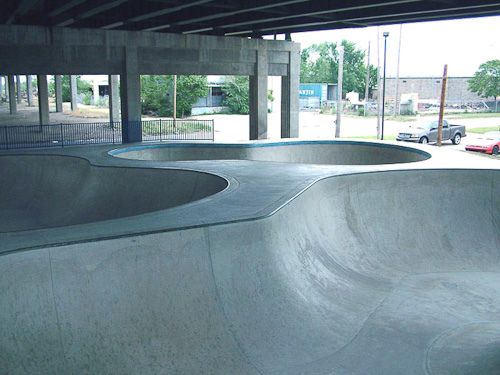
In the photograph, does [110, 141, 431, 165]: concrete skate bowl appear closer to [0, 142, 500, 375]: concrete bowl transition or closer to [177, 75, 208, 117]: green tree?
[0, 142, 500, 375]: concrete bowl transition

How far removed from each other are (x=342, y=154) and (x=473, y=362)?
48.7 feet

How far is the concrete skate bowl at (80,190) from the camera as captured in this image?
13359 mm

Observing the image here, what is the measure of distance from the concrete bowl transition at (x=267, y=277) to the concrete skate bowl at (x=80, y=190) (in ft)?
0.22

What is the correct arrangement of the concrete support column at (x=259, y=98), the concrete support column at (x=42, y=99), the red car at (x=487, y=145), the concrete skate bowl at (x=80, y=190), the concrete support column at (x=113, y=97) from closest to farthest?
the concrete skate bowl at (x=80, y=190), the red car at (x=487, y=145), the concrete support column at (x=259, y=98), the concrete support column at (x=42, y=99), the concrete support column at (x=113, y=97)

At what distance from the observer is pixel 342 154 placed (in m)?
21.4

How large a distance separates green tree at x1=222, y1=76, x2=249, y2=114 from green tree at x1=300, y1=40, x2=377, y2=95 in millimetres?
24839

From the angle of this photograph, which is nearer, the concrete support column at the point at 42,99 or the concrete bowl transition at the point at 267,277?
the concrete bowl transition at the point at 267,277

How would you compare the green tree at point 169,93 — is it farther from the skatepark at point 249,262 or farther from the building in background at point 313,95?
the skatepark at point 249,262

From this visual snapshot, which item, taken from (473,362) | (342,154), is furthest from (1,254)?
(342,154)

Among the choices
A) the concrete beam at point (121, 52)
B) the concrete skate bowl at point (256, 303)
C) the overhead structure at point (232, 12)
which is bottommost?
the concrete skate bowl at point (256, 303)

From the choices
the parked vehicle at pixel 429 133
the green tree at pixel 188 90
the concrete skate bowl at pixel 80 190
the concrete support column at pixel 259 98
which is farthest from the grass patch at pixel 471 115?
the concrete skate bowl at pixel 80 190

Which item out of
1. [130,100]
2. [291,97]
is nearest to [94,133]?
[130,100]

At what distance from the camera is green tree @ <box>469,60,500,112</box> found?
61.0 metres

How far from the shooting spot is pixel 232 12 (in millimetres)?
21016
